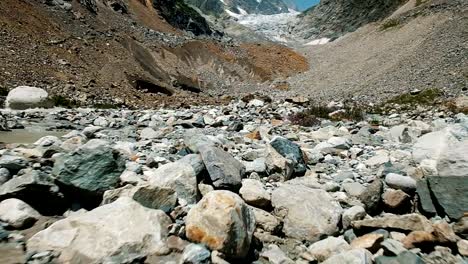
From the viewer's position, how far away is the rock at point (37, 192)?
511 centimetres

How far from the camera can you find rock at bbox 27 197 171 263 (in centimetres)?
406

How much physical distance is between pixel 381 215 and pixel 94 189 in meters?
4.15

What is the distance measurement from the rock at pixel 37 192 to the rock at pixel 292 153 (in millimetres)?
4047

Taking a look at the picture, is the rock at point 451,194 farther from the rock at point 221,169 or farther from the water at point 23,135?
the water at point 23,135

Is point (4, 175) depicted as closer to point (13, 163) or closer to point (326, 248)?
point (13, 163)

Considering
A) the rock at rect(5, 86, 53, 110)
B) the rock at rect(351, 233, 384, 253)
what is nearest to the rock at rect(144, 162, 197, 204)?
the rock at rect(351, 233, 384, 253)

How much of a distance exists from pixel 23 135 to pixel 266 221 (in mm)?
9494

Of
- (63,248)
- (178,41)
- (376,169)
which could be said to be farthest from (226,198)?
(178,41)

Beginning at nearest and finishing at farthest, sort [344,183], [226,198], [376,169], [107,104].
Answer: [226,198] < [344,183] < [376,169] < [107,104]

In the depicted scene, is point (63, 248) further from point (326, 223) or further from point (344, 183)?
point (344, 183)

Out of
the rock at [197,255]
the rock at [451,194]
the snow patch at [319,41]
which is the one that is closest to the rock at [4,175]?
the rock at [197,255]

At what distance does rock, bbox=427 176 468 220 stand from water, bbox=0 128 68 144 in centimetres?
964

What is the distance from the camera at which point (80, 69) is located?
2525cm

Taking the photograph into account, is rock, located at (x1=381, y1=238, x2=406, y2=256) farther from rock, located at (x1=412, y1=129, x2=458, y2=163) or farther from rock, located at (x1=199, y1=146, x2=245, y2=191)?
rock, located at (x1=412, y1=129, x2=458, y2=163)
